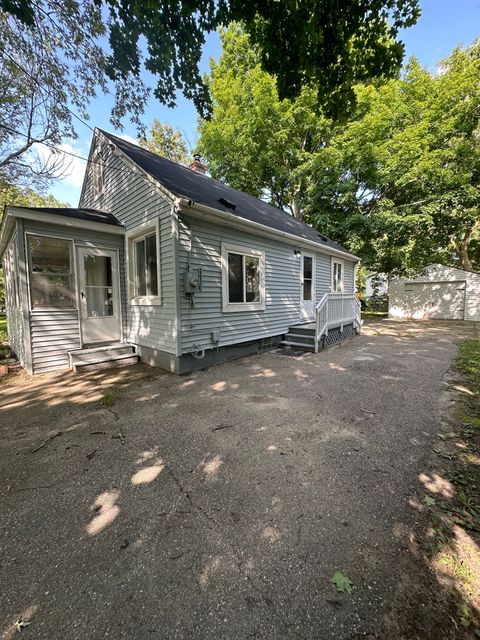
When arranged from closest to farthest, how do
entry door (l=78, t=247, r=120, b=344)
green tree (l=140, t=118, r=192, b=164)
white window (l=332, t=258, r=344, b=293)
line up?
1. entry door (l=78, t=247, r=120, b=344)
2. white window (l=332, t=258, r=344, b=293)
3. green tree (l=140, t=118, r=192, b=164)

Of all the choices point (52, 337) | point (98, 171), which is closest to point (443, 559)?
point (52, 337)

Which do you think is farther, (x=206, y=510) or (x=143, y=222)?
(x=143, y=222)

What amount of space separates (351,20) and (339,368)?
215 inches

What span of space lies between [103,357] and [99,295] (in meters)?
1.54

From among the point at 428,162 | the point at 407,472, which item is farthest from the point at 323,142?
the point at 407,472

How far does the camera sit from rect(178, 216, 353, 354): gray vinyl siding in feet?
17.9

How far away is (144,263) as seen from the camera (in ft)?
20.5

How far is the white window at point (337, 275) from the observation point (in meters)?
11.2

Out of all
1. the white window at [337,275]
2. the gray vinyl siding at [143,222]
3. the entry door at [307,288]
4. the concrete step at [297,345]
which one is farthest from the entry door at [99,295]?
the white window at [337,275]

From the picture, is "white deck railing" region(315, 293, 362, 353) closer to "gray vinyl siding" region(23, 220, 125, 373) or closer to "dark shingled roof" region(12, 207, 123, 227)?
"dark shingled roof" region(12, 207, 123, 227)

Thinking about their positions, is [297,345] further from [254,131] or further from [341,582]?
[254,131]

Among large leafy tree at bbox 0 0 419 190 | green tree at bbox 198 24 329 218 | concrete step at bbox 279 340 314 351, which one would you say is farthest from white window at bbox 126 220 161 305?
green tree at bbox 198 24 329 218

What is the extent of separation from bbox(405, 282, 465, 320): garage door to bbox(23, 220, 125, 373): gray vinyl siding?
17923 millimetres

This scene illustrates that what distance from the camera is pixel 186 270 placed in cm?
534
